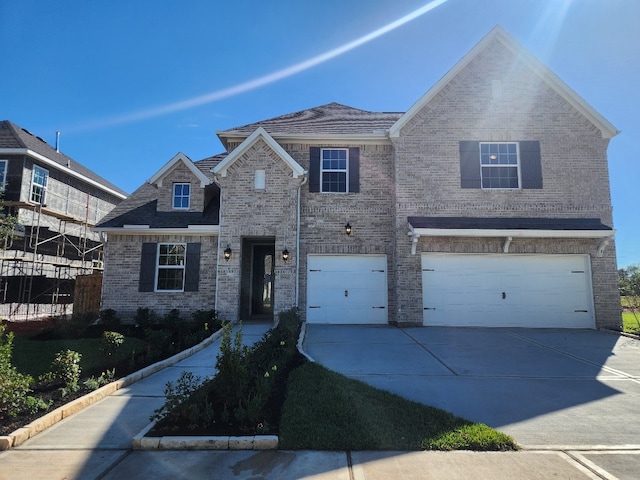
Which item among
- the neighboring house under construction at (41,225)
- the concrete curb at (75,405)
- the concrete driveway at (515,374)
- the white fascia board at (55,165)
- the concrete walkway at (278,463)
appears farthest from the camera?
the white fascia board at (55,165)

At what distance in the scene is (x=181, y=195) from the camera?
1412 cm

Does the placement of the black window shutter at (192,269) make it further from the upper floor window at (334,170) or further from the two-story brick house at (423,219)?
the upper floor window at (334,170)

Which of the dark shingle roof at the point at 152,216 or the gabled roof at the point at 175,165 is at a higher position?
the gabled roof at the point at 175,165

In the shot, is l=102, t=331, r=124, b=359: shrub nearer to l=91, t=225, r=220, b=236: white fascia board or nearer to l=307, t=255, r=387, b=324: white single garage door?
l=91, t=225, r=220, b=236: white fascia board

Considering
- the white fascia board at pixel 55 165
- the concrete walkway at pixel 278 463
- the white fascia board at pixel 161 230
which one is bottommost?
the concrete walkway at pixel 278 463

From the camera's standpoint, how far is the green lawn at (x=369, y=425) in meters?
4.11

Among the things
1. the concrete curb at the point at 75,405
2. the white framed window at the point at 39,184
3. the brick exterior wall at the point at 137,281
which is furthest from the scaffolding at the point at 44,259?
the concrete curb at the point at 75,405

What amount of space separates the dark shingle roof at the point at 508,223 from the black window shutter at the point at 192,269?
287 inches

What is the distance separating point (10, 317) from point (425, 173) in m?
19.3

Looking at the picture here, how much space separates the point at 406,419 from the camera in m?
4.70

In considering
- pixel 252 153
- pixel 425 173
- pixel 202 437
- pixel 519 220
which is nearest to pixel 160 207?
pixel 252 153

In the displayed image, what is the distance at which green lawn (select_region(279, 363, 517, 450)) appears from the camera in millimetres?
4113

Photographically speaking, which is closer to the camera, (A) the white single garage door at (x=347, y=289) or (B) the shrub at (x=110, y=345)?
Result: (B) the shrub at (x=110, y=345)

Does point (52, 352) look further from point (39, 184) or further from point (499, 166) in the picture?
point (39, 184)
